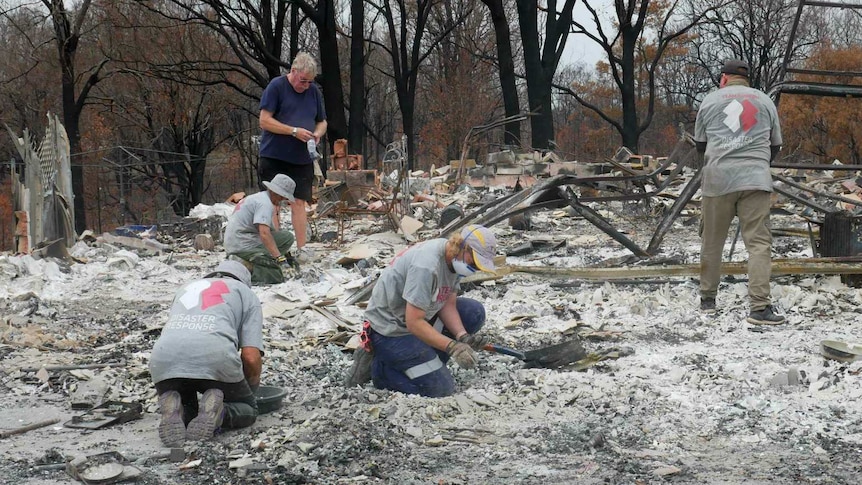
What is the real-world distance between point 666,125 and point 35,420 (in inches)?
1826

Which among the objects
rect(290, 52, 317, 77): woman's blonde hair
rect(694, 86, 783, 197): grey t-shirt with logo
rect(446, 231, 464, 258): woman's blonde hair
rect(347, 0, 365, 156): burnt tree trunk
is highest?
rect(347, 0, 365, 156): burnt tree trunk

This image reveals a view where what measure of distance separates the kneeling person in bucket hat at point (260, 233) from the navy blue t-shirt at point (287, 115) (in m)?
0.62

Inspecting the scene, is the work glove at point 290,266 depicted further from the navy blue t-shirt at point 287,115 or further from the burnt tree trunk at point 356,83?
the burnt tree trunk at point 356,83

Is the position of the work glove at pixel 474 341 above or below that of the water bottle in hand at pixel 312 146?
below

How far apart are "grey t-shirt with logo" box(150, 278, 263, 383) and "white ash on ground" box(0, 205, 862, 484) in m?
0.35

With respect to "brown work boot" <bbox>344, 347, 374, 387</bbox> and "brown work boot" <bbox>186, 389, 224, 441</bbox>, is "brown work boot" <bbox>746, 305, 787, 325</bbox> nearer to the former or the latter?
"brown work boot" <bbox>344, 347, 374, 387</bbox>

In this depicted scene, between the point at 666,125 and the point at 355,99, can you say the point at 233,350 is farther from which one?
the point at 666,125

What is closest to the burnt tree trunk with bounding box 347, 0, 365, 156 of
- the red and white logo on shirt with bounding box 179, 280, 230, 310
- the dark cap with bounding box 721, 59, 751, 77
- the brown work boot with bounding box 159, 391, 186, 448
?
the dark cap with bounding box 721, 59, 751, 77

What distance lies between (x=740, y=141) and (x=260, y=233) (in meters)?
4.06

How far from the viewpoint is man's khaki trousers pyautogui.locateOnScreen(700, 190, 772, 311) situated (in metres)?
6.29

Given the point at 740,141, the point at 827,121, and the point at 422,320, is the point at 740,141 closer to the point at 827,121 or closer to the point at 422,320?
the point at 422,320

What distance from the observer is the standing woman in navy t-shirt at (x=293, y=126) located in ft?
28.4

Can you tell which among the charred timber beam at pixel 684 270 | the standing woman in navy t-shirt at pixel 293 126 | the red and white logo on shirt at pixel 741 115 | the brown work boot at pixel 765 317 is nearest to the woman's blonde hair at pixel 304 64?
the standing woman in navy t-shirt at pixel 293 126

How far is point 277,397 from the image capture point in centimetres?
473
